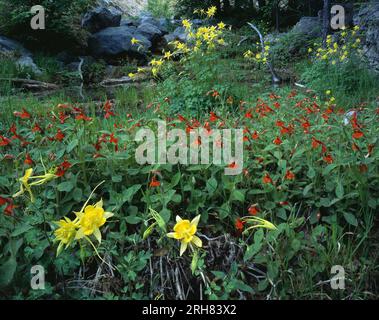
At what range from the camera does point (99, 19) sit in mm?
11578

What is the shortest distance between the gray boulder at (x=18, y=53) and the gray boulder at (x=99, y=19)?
95.3 inches

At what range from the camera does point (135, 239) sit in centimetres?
181

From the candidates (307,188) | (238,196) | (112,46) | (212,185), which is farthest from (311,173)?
(112,46)

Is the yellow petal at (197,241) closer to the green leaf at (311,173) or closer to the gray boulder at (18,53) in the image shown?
the green leaf at (311,173)

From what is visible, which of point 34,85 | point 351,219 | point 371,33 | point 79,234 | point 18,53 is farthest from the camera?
point 18,53

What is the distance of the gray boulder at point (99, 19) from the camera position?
1118 centimetres

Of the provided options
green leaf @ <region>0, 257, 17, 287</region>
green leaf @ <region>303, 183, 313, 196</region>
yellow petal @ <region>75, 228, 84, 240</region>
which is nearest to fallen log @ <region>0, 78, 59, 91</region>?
green leaf @ <region>0, 257, 17, 287</region>

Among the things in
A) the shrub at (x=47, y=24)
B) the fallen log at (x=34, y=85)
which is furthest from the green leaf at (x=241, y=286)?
the shrub at (x=47, y=24)

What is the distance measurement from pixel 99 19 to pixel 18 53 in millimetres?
3385

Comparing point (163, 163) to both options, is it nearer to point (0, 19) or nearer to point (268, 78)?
point (268, 78)

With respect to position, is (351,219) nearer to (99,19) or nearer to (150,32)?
(99,19)
